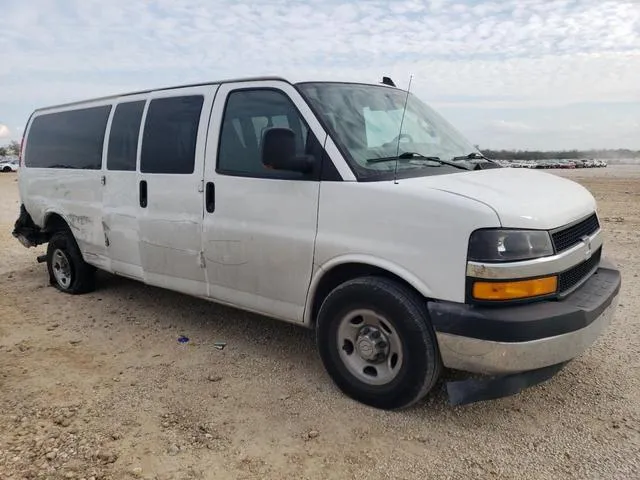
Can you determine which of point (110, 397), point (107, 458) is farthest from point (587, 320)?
point (110, 397)

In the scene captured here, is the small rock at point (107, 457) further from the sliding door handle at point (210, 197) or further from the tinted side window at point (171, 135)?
the tinted side window at point (171, 135)

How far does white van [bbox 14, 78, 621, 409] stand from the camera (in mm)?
3033

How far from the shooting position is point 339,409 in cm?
357

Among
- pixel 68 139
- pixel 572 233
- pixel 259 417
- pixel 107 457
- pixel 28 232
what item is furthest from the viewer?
pixel 28 232

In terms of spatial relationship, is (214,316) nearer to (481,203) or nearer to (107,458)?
(107,458)

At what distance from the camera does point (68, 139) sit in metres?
6.11

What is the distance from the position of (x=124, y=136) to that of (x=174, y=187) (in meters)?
1.10

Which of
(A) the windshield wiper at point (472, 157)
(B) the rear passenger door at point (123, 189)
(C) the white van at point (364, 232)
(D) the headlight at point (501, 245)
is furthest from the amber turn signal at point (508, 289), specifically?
(B) the rear passenger door at point (123, 189)

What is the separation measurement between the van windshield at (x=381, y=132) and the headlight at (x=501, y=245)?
30.7 inches

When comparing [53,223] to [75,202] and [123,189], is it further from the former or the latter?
[123,189]

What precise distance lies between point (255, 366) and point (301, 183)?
1.54 meters

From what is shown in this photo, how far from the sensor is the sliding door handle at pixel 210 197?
4.27 metres

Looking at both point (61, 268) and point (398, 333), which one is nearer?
point (398, 333)

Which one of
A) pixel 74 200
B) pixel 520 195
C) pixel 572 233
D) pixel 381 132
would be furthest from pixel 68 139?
pixel 572 233
